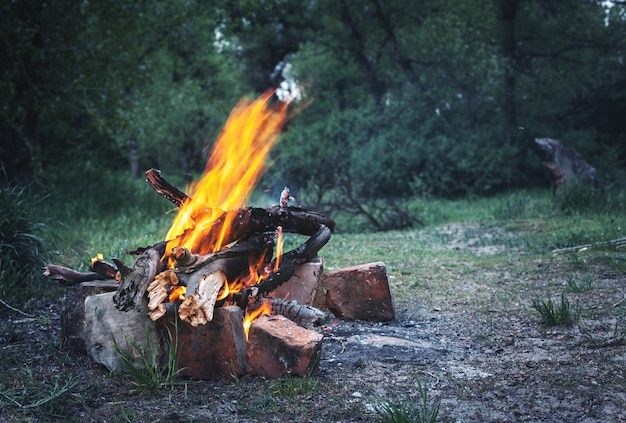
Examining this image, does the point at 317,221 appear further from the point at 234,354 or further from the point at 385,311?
the point at 234,354

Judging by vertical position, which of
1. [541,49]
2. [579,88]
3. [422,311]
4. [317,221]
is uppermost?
[541,49]

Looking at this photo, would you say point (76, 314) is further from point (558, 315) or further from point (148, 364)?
point (558, 315)

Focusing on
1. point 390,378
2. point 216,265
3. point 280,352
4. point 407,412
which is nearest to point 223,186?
point 216,265

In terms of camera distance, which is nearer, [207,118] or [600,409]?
[600,409]

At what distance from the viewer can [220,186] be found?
461 centimetres

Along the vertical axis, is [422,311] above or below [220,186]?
below

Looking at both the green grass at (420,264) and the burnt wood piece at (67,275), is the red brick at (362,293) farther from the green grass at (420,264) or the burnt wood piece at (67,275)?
the burnt wood piece at (67,275)

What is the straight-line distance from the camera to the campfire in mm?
3576

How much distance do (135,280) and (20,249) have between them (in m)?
2.35

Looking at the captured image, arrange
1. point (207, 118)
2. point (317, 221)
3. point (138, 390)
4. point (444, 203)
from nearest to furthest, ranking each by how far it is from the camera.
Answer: point (138, 390), point (317, 221), point (444, 203), point (207, 118)

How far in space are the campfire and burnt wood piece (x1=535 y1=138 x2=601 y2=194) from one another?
8.44 metres

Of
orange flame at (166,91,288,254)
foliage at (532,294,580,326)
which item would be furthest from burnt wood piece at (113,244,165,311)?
foliage at (532,294,580,326)

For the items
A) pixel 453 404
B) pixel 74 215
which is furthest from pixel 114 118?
pixel 453 404

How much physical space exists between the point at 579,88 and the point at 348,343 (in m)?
16.2
